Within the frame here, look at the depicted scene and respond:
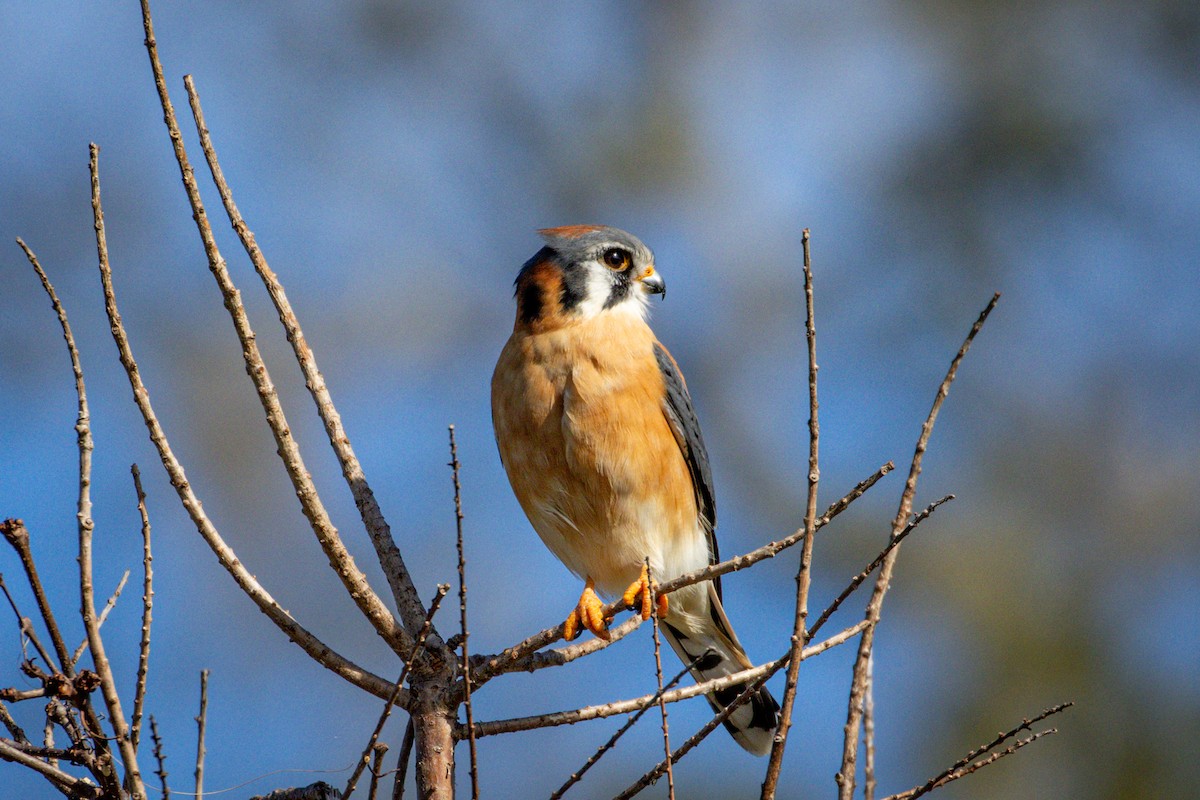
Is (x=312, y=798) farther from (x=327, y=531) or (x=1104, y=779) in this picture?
(x=1104, y=779)

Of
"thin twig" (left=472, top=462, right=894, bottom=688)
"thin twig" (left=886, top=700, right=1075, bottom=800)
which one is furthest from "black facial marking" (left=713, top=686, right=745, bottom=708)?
"thin twig" (left=886, top=700, right=1075, bottom=800)

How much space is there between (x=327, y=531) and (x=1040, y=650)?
7715 mm

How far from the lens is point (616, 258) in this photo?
362cm

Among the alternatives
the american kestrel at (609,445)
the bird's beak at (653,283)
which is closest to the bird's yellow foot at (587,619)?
the american kestrel at (609,445)

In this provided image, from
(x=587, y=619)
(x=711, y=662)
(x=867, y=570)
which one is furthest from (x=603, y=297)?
(x=867, y=570)

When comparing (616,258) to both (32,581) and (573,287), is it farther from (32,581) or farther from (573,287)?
(32,581)

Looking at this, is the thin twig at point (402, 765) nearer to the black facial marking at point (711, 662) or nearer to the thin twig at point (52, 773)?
the thin twig at point (52, 773)

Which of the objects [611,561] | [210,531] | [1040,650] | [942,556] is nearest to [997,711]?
[1040,650]

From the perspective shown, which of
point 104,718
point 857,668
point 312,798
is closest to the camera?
point 104,718

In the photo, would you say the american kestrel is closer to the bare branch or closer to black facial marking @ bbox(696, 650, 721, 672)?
black facial marking @ bbox(696, 650, 721, 672)

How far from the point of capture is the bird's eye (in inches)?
142

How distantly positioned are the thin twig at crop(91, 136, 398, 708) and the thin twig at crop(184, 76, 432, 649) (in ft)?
0.44

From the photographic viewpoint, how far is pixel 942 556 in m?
9.16

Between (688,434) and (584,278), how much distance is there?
558 mm
